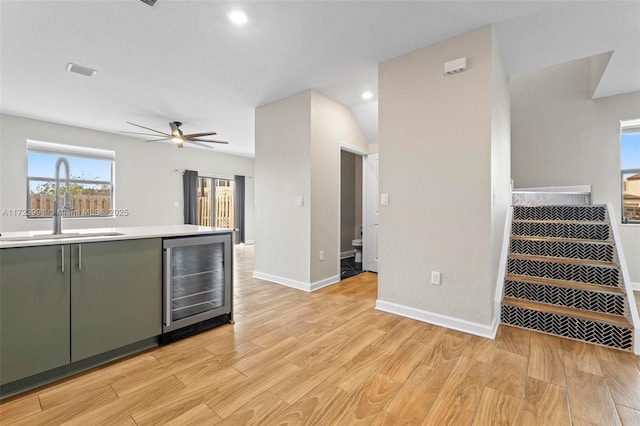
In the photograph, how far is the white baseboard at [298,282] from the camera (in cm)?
380

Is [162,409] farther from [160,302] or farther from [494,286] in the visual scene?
[494,286]

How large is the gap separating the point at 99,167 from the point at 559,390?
767cm

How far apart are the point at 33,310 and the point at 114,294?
40 centimetres

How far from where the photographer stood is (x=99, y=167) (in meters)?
5.91

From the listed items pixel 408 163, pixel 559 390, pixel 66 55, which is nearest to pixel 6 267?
pixel 66 55

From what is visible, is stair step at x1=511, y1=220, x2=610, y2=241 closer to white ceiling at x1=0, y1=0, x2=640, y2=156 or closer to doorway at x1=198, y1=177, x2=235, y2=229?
white ceiling at x1=0, y1=0, x2=640, y2=156

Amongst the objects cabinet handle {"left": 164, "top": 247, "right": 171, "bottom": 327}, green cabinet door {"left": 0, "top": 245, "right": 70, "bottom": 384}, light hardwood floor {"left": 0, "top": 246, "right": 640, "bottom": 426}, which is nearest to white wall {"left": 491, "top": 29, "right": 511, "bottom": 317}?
light hardwood floor {"left": 0, "top": 246, "right": 640, "bottom": 426}

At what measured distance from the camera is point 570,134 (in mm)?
4297

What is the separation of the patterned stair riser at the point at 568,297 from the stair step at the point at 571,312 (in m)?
0.06

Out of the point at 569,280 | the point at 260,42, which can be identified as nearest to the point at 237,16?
the point at 260,42

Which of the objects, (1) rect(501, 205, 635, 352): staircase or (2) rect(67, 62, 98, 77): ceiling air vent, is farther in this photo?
(2) rect(67, 62, 98, 77): ceiling air vent

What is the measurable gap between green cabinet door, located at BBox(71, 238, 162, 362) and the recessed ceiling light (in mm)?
1919

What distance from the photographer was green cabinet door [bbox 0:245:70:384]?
5.09 feet

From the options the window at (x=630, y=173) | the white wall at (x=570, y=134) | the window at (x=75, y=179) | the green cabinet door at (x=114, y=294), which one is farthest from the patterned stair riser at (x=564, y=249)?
the window at (x=75, y=179)
